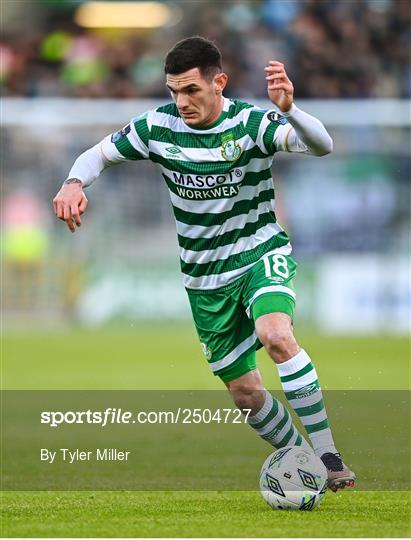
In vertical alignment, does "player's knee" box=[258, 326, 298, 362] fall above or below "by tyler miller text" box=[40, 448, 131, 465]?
above

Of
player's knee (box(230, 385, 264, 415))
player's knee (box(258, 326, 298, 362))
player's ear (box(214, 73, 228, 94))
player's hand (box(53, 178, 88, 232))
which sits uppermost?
player's ear (box(214, 73, 228, 94))

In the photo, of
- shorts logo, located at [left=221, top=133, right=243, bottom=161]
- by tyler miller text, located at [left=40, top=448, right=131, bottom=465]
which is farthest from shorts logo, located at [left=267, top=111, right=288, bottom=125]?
by tyler miller text, located at [left=40, top=448, right=131, bottom=465]

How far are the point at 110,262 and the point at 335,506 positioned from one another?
40.4 ft

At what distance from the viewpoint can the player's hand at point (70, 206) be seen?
21.7 feet

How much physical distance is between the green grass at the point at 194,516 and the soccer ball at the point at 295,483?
77 millimetres

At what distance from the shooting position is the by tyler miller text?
27.8 ft

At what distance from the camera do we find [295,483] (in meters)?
6.54

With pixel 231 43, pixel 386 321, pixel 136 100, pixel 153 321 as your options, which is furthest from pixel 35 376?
pixel 231 43

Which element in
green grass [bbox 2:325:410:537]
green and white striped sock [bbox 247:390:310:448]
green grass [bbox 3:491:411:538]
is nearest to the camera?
green grass [bbox 3:491:411:538]

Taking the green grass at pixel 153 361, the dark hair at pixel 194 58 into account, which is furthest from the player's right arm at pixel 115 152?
the green grass at pixel 153 361

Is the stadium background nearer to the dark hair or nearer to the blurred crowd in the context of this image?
the blurred crowd

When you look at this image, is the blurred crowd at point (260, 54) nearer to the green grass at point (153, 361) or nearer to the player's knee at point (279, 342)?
the green grass at point (153, 361)

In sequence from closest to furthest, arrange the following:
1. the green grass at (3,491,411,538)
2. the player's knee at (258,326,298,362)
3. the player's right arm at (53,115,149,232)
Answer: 1. the green grass at (3,491,411,538)
2. the player's knee at (258,326,298,362)
3. the player's right arm at (53,115,149,232)

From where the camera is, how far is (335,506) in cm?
674
